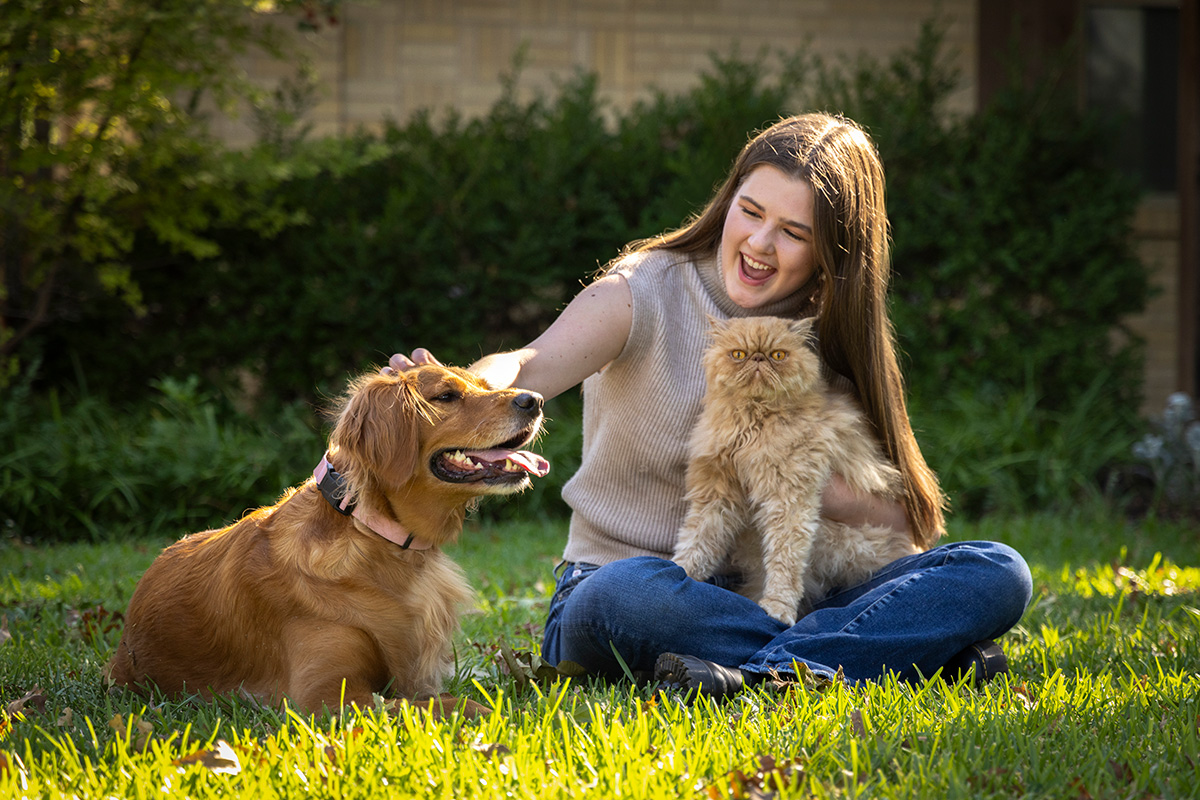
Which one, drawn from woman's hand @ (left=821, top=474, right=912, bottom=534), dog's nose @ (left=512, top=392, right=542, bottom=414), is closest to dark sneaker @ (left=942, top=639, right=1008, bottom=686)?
woman's hand @ (left=821, top=474, right=912, bottom=534)

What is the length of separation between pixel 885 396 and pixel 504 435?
4.68 ft

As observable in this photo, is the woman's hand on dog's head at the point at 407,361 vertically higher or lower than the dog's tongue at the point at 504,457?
higher

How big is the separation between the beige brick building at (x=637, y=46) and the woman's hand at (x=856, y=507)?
233 inches

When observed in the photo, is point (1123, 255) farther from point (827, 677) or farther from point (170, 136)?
point (170, 136)

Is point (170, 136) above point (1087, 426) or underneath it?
above

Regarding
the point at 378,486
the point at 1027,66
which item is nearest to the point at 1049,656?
the point at 378,486

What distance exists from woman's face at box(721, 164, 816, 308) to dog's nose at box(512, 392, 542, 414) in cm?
100

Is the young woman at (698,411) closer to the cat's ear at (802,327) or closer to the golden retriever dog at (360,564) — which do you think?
the cat's ear at (802,327)

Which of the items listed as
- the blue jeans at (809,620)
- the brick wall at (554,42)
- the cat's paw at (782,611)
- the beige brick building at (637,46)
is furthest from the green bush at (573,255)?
the blue jeans at (809,620)

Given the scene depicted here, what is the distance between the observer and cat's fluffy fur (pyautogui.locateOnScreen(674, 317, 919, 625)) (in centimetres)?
334

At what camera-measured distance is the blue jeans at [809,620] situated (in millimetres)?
3006

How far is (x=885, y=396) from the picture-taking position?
354cm

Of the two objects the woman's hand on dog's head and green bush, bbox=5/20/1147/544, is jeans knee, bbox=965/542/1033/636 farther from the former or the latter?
green bush, bbox=5/20/1147/544

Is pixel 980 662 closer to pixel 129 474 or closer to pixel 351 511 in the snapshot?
pixel 351 511
